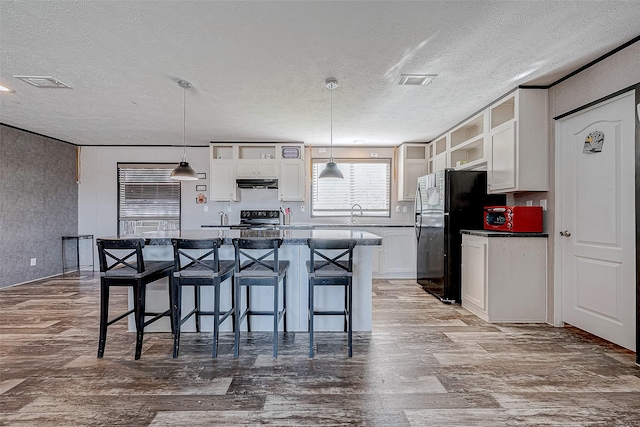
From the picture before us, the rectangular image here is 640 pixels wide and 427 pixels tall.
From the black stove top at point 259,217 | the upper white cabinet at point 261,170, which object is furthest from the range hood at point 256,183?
the black stove top at point 259,217

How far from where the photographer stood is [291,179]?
A: 5.56 meters

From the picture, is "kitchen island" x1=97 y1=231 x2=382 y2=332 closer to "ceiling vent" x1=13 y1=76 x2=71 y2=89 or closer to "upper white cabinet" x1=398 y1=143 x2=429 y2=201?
"ceiling vent" x1=13 y1=76 x2=71 y2=89

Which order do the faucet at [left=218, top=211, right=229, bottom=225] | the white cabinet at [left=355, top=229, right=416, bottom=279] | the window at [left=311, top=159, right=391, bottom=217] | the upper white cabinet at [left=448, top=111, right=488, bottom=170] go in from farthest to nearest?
the window at [left=311, top=159, right=391, bottom=217]
the faucet at [left=218, top=211, right=229, bottom=225]
the white cabinet at [left=355, top=229, right=416, bottom=279]
the upper white cabinet at [left=448, top=111, right=488, bottom=170]

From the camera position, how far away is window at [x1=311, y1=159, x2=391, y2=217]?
593 centimetres

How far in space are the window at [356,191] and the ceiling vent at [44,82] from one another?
383 centimetres

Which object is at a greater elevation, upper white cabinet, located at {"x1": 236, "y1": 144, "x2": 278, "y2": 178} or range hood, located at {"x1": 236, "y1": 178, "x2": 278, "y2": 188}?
upper white cabinet, located at {"x1": 236, "y1": 144, "x2": 278, "y2": 178}

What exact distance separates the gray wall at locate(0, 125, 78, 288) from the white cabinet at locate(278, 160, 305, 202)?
3837 mm

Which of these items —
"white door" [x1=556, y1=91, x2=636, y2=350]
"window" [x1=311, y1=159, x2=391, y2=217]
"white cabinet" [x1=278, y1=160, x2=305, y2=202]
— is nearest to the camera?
"white door" [x1=556, y1=91, x2=636, y2=350]

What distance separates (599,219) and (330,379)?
2.64 metres

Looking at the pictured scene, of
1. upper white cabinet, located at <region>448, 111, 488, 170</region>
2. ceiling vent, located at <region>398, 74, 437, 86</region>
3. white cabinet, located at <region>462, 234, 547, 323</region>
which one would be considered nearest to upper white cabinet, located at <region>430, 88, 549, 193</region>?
upper white cabinet, located at <region>448, 111, 488, 170</region>

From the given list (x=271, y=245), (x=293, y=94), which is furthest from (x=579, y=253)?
(x=293, y=94)

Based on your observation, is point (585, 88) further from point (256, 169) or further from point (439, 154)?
point (256, 169)

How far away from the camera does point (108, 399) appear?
1854 mm

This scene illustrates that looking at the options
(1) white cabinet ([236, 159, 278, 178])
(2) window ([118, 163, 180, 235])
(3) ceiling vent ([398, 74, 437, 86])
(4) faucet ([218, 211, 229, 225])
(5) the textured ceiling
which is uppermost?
(5) the textured ceiling
